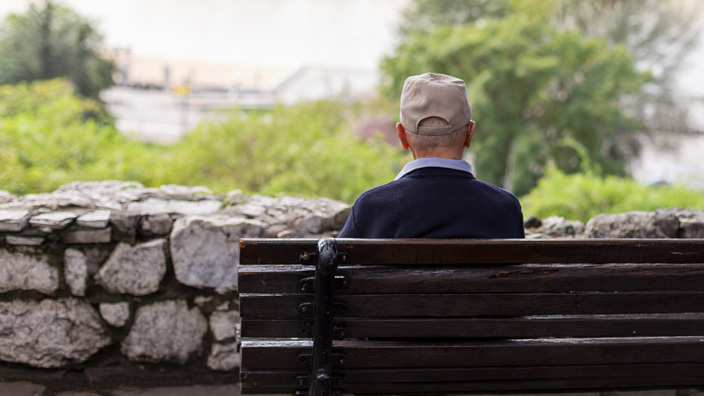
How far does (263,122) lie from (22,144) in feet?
16.7

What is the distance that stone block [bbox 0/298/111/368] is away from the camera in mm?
2574

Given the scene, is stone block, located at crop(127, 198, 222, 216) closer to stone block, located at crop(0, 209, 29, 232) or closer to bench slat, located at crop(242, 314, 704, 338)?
stone block, located at crop(0, 209, 29, 232)

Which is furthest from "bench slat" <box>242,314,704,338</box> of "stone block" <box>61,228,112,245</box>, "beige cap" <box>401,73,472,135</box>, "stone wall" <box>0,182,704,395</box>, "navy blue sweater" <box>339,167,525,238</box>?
"stone block" <box>61,228,112,245</box>

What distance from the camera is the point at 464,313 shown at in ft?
5.50

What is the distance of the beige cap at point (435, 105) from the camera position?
1779 millimetres

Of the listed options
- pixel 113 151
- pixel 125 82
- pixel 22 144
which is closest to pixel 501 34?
pixel 113 151

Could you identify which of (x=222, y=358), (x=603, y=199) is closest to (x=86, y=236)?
(x=222, y=358)

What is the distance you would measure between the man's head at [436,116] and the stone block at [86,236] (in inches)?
59.7

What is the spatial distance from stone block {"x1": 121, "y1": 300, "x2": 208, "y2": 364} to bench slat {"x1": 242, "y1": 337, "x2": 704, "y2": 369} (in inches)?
44.1

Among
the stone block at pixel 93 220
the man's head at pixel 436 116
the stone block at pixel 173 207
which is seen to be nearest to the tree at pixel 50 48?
the stone block at pixel 173 207

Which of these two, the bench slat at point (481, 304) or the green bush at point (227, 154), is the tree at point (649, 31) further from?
the bench slat at point (481, 304)

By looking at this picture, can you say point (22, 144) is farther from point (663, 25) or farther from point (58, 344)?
point (663, 25)

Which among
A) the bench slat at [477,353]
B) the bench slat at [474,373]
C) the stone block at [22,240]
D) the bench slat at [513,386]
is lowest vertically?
the bench slat at [513,386]

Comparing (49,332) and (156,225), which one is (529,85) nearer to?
(156,225)
